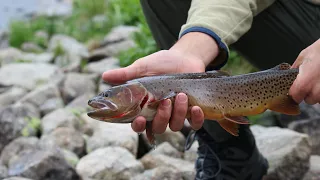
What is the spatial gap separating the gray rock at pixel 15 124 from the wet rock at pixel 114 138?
527 millimetres

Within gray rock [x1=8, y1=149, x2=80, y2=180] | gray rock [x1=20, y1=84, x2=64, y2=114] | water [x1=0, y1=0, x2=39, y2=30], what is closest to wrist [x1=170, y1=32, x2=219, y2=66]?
gray rock [x1=8, y1=149, x2=80, y2=180]

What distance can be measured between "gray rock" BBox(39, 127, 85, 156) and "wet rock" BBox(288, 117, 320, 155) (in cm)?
138

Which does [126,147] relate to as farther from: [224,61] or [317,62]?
[317,62]

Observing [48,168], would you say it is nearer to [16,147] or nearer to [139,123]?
[16,147]

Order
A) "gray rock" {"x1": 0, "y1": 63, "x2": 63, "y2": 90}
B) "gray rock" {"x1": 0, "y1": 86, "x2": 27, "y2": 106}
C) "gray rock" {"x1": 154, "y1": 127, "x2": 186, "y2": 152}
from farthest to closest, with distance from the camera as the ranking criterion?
1. "gray rock" {"x1": 0, "y1": 63, "x2": 63, "y2": 90}
2. "gray rock" {"x1": 0, "y1": 86, "x2": 27, "y2": 106}
3. "gray rock" {"x1": 154, "y1": 127, "x2": 186, "y2": 152}

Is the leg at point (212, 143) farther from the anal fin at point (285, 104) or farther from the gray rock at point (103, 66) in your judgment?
the gray rock at point (103, 66)

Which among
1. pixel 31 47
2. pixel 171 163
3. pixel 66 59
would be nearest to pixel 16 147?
pixel 171 163

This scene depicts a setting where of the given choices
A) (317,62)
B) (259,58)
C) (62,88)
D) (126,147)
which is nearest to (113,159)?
(126,147)

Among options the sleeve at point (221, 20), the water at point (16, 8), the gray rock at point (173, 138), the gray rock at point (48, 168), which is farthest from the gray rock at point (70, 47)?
the sleeve at point (221, 20)

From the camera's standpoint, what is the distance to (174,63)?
7.91 ft

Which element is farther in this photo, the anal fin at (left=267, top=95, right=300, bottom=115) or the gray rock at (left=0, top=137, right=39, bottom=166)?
the gray rock at (left=0, top=137, right=39, bottom=166)

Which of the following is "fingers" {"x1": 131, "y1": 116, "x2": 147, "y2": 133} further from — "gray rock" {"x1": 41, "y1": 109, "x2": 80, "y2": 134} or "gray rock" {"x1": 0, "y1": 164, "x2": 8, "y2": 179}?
"gray rock" {"x1": 41, "y1": 109, "x2": 80, "y2": 134}

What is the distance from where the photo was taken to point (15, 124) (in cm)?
435

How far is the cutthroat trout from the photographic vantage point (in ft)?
6.78
